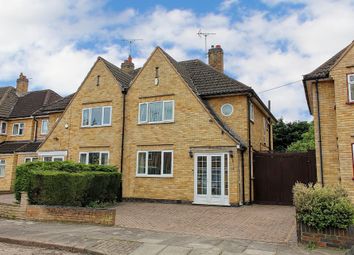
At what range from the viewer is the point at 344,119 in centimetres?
1432

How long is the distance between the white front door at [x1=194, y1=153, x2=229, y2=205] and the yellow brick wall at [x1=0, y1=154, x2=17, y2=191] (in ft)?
59.0

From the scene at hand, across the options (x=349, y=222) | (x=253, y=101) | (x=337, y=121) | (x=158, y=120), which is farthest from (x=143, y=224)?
(x=253, y=101)

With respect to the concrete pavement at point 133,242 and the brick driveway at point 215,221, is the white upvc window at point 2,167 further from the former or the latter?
the concrete pavement at point 133,242

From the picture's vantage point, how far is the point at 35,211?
1222 centimetres

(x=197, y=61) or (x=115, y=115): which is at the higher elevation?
(x=197, y=61)

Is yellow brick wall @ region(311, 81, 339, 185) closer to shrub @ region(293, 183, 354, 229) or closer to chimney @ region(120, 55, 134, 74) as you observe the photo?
shrub @ region(293, 183, 354, 229)

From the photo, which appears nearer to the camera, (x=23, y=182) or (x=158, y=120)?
(x=23, y=182)

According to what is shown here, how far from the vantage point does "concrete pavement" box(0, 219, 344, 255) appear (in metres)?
7.75

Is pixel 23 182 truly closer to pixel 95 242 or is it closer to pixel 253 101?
pixel 95 242

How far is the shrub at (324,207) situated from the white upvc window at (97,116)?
13.9m

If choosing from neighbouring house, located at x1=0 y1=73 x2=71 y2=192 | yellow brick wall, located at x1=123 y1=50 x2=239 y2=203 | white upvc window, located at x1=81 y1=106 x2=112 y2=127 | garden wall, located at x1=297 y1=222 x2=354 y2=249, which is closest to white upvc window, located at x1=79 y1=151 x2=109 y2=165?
yellow brick wall, located at x1=123 y1=50 x2=239 y2=203

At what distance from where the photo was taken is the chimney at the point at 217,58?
22500 millimetres

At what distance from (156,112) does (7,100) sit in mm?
21385

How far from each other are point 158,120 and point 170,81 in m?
2.31
